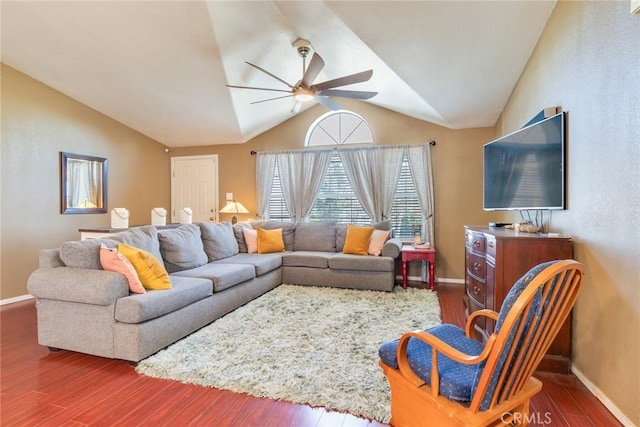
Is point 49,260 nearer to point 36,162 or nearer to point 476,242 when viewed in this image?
point 36,162

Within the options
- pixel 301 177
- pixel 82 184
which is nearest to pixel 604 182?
pixel 301 177

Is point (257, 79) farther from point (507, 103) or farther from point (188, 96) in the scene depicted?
point (507, 103)

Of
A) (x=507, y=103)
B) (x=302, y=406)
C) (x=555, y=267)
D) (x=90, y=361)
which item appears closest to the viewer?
(x=555, y=267)

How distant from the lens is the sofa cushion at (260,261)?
4.16 meters

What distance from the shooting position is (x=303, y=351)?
8.54 ft

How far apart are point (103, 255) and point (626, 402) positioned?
3585 millimetres

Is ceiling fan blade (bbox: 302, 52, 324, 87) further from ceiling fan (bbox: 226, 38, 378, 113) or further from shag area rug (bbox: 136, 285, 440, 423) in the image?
shag area rug (bbox: 136, 285, 440, 423)

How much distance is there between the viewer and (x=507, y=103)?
165 inches

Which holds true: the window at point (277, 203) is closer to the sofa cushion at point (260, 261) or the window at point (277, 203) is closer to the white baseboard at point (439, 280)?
the sofa cushion at point (260, 261)

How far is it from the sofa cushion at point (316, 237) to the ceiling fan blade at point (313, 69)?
239 cm

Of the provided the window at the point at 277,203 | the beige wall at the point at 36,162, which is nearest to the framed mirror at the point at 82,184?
the beige wall at the point at 36,162

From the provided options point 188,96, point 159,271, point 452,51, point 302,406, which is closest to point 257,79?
point 188,96

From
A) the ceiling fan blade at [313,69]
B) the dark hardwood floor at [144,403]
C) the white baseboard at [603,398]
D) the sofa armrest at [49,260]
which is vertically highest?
the ceiling fan blade at [313,69]

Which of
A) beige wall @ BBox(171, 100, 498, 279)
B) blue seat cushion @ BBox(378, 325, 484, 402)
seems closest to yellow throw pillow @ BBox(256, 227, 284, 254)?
beige wall @ BBox(171, 100, 498, 279)
